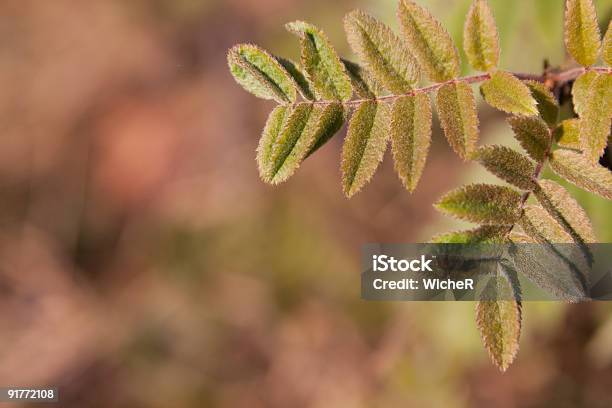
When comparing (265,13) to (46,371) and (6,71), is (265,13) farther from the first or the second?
(46,371)

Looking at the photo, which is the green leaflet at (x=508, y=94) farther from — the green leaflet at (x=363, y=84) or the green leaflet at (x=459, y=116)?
the green leaflet at (x=363, y=84)

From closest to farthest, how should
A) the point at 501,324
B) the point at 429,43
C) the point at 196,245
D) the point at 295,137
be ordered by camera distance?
the point at 501,324
the point at 295,137
the point at 429,43
the point at 196,245

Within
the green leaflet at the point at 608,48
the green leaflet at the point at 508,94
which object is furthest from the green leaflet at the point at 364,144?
the green leaflet at the point at 608,48

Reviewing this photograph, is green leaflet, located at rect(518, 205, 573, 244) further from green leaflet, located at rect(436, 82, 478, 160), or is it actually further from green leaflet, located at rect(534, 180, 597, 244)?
green leaflet, located at rect(436, 82, 478, 160)

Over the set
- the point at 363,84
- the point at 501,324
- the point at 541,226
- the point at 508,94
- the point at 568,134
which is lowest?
the point at 501,324

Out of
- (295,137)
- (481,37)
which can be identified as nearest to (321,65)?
(295,137)

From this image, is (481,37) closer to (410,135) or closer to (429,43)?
(429,43)
